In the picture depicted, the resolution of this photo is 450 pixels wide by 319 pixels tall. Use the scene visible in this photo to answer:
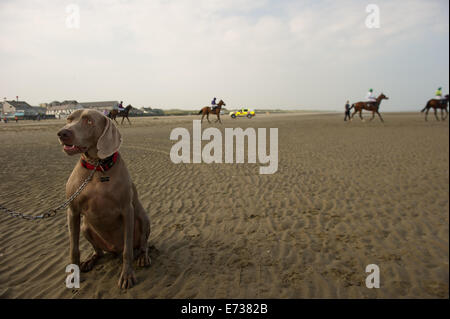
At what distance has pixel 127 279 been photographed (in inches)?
112

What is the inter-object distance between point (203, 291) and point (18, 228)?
3.85m

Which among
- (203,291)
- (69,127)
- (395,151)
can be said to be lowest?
(203,291)

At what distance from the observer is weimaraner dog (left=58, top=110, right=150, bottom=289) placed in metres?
2.50

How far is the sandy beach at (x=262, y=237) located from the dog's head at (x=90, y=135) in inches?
63.6

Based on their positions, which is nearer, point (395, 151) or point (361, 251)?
point (361, 251)

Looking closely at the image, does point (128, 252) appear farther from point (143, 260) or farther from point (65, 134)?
point (65, 134)

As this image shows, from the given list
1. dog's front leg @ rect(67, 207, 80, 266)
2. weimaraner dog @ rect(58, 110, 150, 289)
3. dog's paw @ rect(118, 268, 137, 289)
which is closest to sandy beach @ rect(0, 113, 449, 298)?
dog's paw @ rect(118, 268, 137, 289)

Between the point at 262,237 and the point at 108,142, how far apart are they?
2843mm

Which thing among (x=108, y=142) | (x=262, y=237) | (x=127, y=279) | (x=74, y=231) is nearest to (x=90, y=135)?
Result: (x=108, y=142)

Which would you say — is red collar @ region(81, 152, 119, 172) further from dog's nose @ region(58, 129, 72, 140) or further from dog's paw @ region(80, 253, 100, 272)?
dog's paw @ region(80, 253, 100, 272)

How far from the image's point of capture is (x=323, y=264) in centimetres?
332

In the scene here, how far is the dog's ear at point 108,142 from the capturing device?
2500 millimetres
